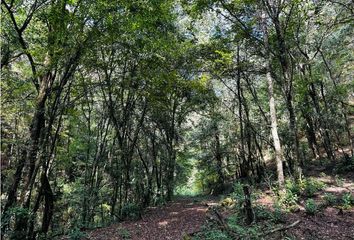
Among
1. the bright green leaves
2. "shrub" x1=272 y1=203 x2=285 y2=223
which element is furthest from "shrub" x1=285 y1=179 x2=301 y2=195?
the bright green leaves

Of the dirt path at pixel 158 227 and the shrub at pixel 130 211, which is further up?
the shrub at pixel 130 211

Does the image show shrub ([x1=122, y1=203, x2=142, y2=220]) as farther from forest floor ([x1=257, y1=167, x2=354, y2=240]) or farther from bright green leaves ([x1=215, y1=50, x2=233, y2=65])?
bright green leaves ([x1=215, y1=50, x2=233, y2=65])

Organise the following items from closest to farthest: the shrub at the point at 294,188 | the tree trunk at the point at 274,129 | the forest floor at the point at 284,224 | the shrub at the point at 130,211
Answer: the forest floor at the point at 284,224, the tree trunk at the point at 274,129, the shrub at the point at 294,188, the shrub at the point at 130,211

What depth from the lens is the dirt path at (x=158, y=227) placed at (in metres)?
9.90

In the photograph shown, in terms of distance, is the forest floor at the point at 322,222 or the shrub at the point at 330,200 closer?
the forest floor at the point at 322,222

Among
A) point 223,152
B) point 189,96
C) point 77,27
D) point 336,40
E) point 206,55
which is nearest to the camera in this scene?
point 77,27

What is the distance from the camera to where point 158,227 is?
1152cm

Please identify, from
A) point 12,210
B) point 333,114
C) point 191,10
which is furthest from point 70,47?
point 333,114

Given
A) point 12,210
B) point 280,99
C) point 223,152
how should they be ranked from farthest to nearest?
point 223,152
point 280,99
point 12,210

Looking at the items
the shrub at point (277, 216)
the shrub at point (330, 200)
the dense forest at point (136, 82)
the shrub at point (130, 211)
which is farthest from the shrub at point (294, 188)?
the shrub at point (130, 211)

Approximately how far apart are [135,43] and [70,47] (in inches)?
122

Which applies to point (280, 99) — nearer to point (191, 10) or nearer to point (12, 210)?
point (191, 10)

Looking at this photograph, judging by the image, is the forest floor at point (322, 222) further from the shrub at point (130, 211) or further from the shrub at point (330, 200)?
the shrub at point (130, 211)

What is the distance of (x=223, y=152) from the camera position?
26.0 meters
